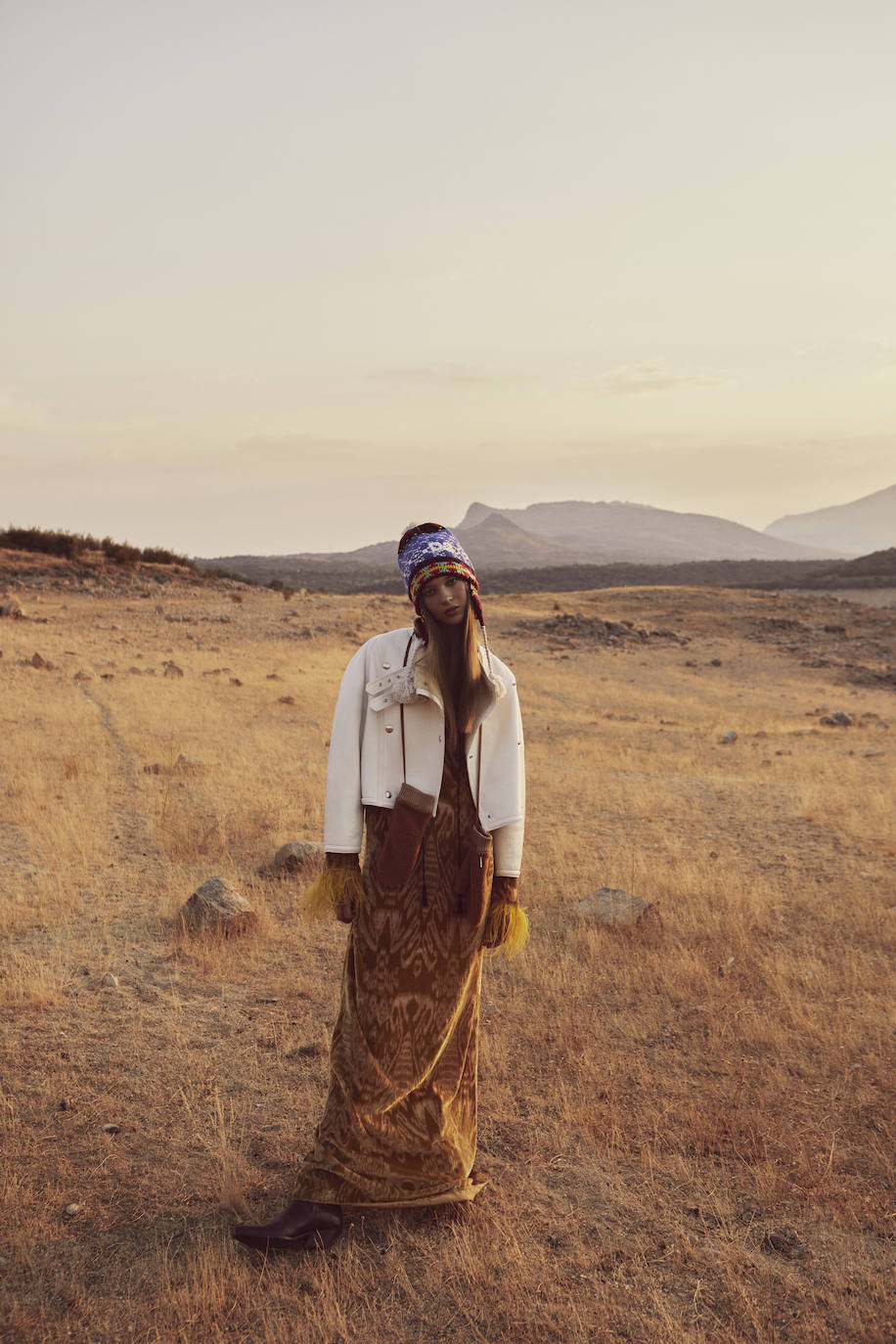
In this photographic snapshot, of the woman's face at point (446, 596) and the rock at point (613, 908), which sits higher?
the woman's face at point (446, 596)

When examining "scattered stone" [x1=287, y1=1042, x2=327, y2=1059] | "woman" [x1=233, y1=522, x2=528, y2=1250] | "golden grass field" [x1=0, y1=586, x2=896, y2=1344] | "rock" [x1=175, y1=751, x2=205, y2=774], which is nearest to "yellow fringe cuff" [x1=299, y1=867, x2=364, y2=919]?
"woman" [x1=233, y1=522, x2=528, y2=1250]

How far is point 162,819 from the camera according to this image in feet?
25.3

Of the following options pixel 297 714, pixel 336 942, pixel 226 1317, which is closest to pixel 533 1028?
pixel 336 942

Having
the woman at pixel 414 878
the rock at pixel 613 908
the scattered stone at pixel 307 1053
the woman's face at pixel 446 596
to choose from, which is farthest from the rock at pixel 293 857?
the woman's face at pixel 446 596

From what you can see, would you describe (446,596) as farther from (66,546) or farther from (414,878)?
(66,546)

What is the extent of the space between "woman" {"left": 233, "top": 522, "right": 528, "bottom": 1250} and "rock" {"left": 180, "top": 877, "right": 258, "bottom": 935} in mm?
2597

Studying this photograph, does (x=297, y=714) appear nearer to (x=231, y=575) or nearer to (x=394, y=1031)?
(x=394, y=1031)

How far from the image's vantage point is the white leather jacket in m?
2.91

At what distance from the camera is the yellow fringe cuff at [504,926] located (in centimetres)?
314

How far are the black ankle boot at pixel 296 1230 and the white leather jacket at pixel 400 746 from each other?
4.13 ft

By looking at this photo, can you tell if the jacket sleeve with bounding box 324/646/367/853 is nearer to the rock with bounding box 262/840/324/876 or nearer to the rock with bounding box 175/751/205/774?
the rock with bounding box 262/840/324/876

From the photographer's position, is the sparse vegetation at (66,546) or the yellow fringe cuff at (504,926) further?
the sparse vegetation at (66,546)

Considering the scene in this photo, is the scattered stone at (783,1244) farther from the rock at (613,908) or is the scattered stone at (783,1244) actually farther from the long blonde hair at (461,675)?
the rock at (613,908)

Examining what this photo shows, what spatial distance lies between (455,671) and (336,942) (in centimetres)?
312
